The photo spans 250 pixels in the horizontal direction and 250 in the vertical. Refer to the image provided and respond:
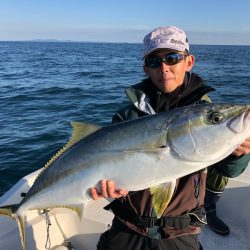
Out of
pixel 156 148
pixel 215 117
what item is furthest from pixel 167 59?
pixel 156 148

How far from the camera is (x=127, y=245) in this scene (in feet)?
11.2

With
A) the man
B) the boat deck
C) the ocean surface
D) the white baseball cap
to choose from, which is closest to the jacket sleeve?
the man

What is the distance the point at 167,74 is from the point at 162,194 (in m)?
1.17

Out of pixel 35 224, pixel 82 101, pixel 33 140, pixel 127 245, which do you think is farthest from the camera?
pixel 82 101

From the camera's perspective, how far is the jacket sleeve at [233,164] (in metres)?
3.04

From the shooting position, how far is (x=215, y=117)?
9.31 ft

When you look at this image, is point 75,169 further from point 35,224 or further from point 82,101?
point 82,101

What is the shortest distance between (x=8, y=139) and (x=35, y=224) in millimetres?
7320

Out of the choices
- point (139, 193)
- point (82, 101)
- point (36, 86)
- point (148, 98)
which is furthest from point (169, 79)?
point (36, 86)

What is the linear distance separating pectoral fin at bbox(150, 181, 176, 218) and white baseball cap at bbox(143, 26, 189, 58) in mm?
1296

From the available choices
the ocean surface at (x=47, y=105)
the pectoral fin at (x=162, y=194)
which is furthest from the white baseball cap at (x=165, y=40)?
the ocean surface at (x=47, y=105)

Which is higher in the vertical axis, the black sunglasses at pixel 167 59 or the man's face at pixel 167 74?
the black sunglasses at pixel 167 59

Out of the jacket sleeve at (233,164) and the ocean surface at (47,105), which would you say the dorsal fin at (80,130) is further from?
the ocean surface at (47,105)

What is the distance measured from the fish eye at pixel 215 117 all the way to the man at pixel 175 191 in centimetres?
47
